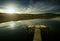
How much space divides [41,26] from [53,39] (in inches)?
19.2

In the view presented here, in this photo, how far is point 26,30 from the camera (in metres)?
3.40

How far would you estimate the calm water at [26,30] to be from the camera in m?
3.28

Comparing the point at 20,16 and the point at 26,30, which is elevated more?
the point at 20,16

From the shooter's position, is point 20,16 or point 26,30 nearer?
point 26,30

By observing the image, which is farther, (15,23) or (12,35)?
(15,23)

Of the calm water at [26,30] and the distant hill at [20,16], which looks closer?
the calm water at [26,30]

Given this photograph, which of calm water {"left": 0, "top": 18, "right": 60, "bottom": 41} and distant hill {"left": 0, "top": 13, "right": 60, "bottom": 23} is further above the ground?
distant hill {"left": 0, "top": 13, "right": 60, "bottom": 23}

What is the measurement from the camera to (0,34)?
3326 mm

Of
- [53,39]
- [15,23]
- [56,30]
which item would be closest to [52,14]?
[56,30]

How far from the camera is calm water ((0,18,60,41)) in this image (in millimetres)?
3278

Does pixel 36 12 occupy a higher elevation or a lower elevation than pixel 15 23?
higher

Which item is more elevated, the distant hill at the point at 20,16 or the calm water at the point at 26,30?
the distant hill at the point at 20,16

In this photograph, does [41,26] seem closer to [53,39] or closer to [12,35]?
[53,39]

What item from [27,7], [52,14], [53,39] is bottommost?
[53,39]
